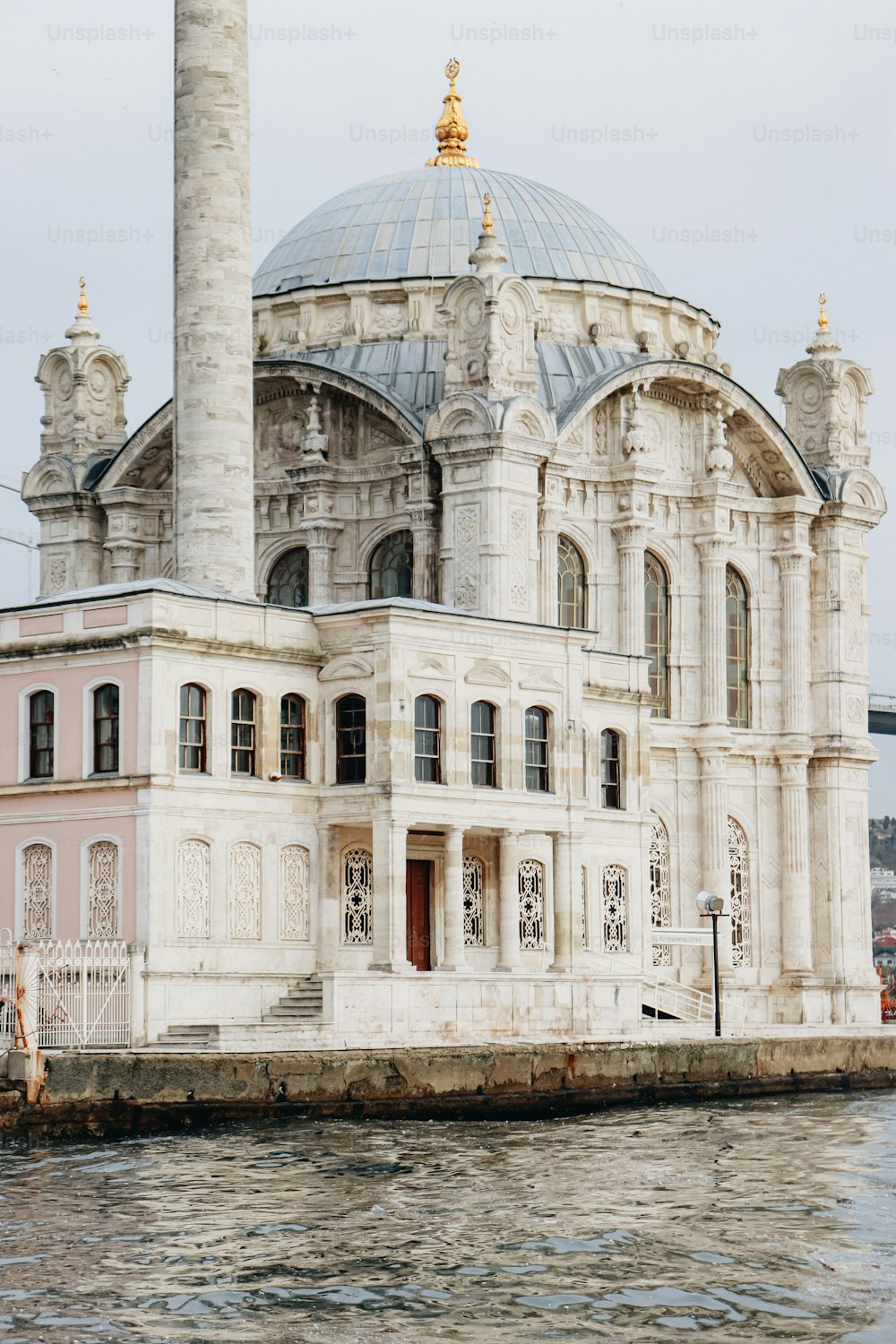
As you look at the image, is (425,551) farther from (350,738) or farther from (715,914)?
(715,914)

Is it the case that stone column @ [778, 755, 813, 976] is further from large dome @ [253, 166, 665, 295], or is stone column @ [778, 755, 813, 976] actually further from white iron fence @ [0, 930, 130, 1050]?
white iron fence @ [0, 930, 130, 1050]

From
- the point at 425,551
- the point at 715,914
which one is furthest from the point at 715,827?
the point at 715,914

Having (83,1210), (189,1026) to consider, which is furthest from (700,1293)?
(189,1026)

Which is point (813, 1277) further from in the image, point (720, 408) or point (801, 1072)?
point (720, 408)

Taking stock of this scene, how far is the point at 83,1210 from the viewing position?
24781mm

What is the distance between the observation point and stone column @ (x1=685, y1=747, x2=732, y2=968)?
5078 centimetres

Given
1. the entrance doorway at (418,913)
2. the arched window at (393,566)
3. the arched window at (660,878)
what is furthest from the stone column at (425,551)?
the entrance doorway at (418,913)

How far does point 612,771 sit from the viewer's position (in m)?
44.6

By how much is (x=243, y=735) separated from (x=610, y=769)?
8836mm

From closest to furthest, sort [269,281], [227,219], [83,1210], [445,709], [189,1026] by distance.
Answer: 1. [83,1210]
2. [189,1026]
3. [445,709]
4. [227,219]
5. [269,281]

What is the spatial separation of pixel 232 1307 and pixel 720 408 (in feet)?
112

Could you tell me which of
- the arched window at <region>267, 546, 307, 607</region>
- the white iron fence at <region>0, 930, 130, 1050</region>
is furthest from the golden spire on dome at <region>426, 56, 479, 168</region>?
the white iron fence at <region>0, 930, 130, 1050</region>

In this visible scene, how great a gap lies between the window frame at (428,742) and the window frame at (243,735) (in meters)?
2.63

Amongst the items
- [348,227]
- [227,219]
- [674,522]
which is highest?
[348,227]
